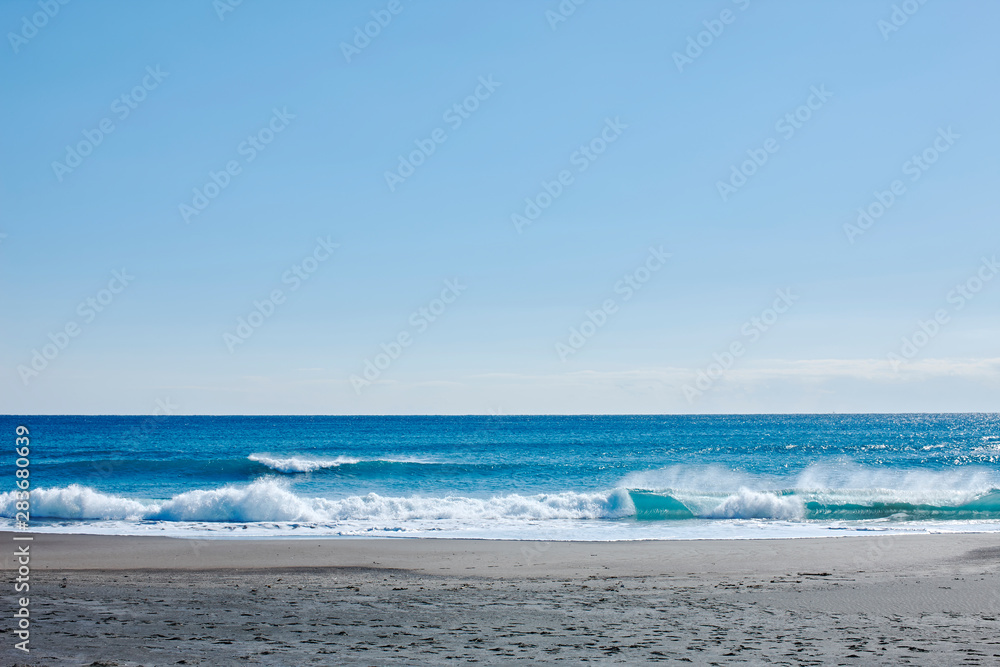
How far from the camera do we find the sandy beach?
7.10 metres

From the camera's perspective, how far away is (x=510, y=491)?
28672mm

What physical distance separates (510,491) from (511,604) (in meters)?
19.4

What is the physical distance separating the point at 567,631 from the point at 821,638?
2655 millimetres

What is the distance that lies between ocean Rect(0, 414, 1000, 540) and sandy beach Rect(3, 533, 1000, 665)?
11.4ft

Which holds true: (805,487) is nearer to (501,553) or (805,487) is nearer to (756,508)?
(756,508)

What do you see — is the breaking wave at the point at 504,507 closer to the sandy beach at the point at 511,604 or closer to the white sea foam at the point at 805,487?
the white sea foam at the point at 805,487

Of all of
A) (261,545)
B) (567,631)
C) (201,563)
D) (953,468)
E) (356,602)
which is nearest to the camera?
(567,631)

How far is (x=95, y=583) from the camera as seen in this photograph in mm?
10805

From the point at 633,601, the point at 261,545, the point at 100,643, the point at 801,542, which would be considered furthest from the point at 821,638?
the point at 261,545

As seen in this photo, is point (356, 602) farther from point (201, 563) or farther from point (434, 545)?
point (434, 545)

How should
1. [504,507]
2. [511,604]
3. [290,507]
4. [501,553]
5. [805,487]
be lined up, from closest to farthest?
[511,604], [501,553], [290,507], [504,507], [805,487]

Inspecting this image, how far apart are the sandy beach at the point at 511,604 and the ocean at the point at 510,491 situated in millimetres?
3478

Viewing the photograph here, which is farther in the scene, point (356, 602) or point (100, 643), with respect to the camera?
point (356, 602)

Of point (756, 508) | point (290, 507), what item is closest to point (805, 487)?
point (756, 508)
